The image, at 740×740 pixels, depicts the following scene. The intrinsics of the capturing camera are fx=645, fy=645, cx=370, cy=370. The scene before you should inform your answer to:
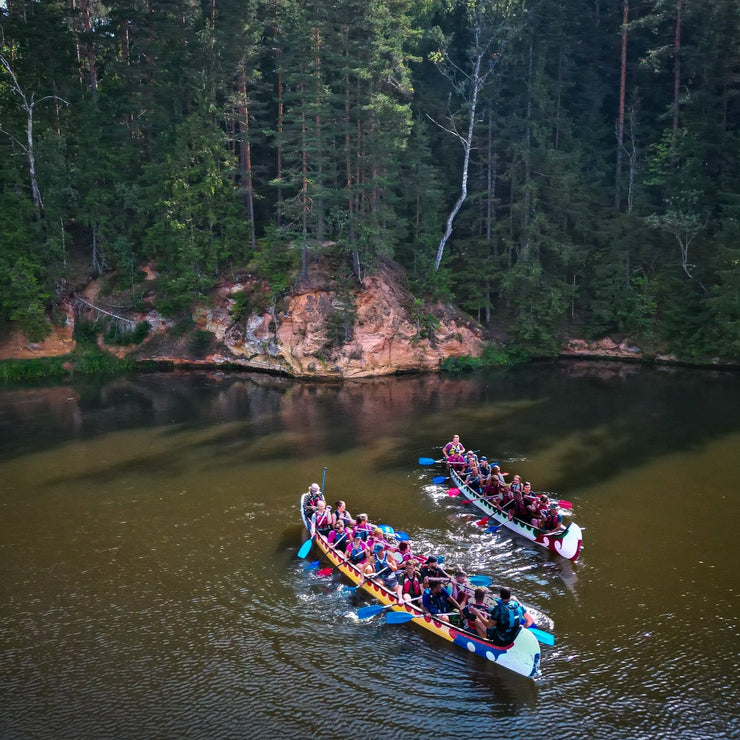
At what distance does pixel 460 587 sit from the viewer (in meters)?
13.7

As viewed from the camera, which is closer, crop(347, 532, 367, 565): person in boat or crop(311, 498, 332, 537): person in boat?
crop(347, 532, 367, 565): person in boat

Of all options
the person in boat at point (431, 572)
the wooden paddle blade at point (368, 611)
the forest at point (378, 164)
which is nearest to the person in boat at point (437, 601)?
the person in boat at point (431, 572)

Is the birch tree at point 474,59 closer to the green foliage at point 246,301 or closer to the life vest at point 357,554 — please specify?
the green foliage at point 246,301

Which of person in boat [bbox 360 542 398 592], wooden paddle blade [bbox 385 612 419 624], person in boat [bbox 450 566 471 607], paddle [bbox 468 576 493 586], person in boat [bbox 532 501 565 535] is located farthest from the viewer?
person in boat [bbox 532 501 565 535]

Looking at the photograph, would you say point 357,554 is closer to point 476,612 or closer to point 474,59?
point 476,612

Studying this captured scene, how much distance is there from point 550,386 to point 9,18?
3824cm

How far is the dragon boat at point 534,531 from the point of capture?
1553 cm

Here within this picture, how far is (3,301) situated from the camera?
117 feet

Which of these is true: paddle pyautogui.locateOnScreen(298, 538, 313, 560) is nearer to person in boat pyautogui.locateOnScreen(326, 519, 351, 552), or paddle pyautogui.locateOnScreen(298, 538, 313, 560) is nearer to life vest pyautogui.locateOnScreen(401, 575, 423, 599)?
person in boat pyautogui.locateOnScreen(326, 519, 351, 552)

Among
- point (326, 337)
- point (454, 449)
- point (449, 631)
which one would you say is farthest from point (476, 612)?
point (326, 337)

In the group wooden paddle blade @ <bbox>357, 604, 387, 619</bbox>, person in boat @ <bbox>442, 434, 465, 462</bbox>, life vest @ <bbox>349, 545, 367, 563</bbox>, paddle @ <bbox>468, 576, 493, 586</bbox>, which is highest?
person in boat @ <bbox>442, 434, 465, 462</bbox>

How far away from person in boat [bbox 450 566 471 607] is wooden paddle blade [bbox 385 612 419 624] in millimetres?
929

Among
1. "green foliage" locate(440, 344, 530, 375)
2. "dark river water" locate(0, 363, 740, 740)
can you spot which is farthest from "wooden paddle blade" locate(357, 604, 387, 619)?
"green foliage" locate(440, 344, 530, 375)

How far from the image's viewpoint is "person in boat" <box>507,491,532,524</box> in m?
17.1
